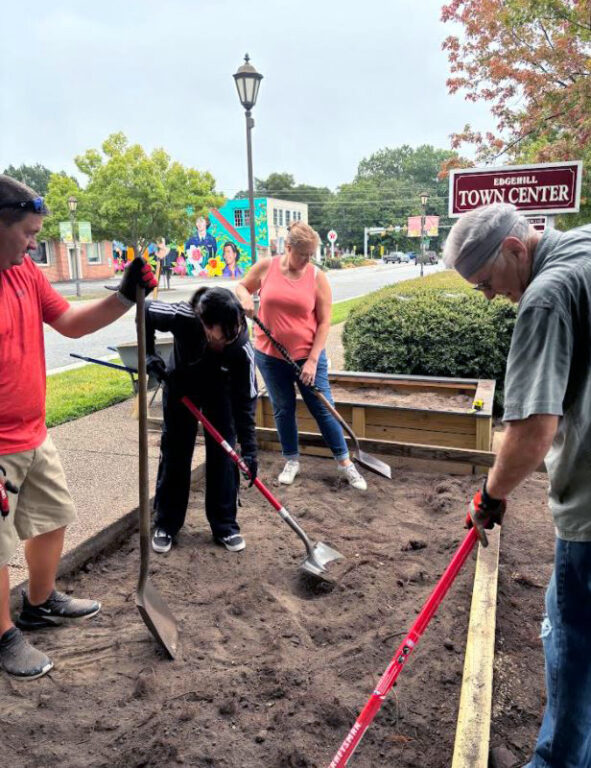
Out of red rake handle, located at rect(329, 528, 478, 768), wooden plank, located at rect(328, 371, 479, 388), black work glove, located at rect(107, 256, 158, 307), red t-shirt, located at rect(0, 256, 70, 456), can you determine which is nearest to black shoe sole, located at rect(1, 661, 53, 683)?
red t-shirt, located at rect(0, 256, 70, 456)

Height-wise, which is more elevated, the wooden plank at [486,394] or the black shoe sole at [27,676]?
the wooden plank at [486,394]

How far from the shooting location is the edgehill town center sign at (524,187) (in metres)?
5.82

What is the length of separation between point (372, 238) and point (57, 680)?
89.3m

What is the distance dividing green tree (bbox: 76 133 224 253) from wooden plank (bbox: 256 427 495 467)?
24147mm

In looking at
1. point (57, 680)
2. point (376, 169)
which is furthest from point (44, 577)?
point (376, 169)

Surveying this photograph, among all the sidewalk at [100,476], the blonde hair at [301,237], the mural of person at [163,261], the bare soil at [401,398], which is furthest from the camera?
the mural of person at [163,261]

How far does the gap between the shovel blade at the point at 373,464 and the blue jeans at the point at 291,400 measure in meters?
0.10

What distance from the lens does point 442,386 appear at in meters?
5.87

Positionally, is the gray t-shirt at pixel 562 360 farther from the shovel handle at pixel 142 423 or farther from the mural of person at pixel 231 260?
the mural of person at pixel 231 260

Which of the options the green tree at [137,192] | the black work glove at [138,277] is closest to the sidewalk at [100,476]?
the black work glove at [138,277]

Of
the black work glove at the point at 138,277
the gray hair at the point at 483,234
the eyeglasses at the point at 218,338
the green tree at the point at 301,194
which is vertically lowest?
the eyeglasses at the point at 218,338

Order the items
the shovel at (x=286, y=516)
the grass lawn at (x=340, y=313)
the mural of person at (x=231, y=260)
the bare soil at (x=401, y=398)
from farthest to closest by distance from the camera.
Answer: the mural of person at (x=231, y=260), the grass lawn at (x=340, y=313), the bare soil at (x=401, y=398), the shovel at (x=286, y=516)

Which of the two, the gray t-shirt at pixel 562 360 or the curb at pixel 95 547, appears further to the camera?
the curb at pixel 95 547

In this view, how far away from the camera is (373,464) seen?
15.5 feet
